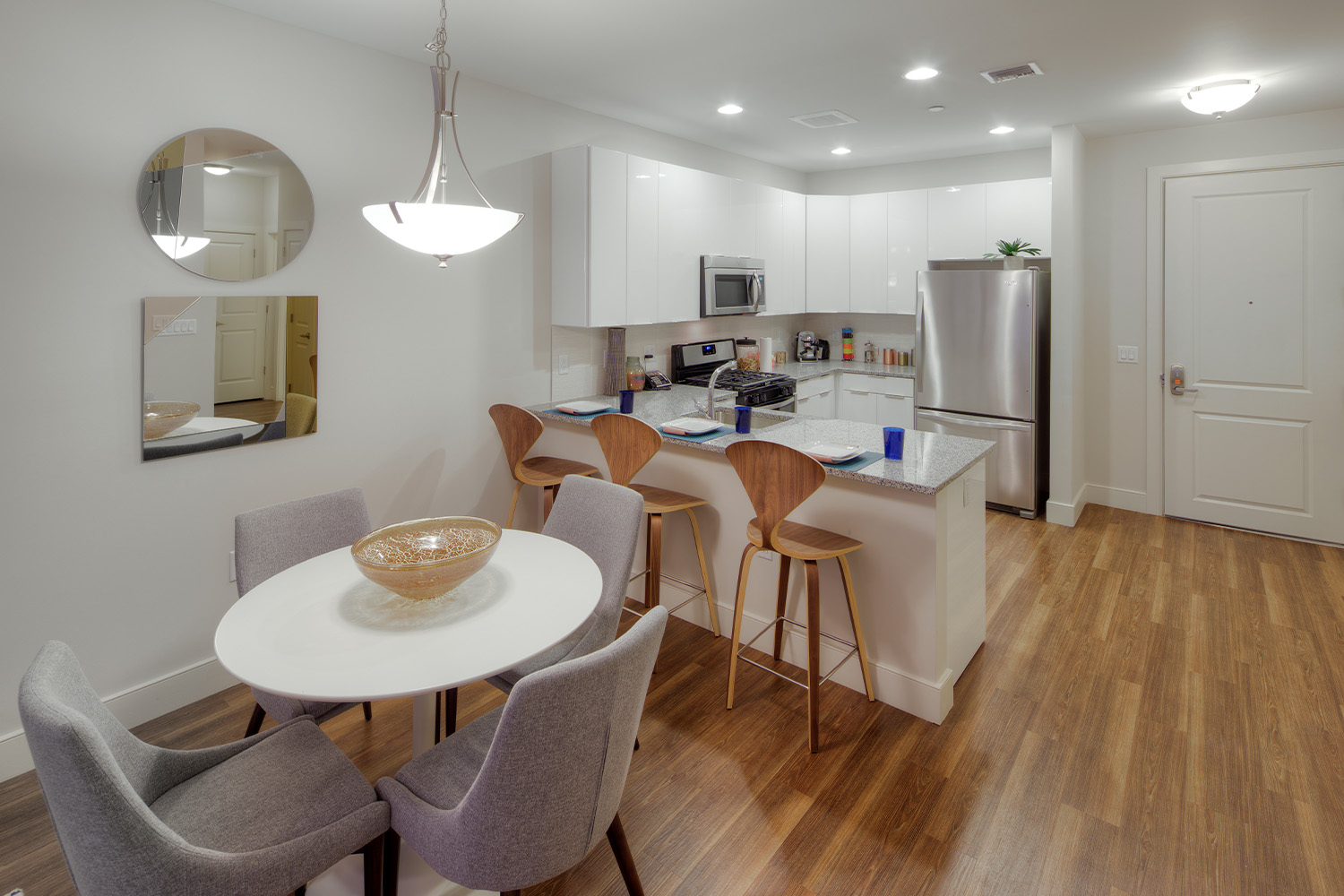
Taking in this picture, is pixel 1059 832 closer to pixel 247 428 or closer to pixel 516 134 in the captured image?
pixel 247 428

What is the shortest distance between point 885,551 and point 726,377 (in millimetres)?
2512

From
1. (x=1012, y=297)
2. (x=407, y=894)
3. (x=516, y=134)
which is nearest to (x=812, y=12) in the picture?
(x=516, y=134)

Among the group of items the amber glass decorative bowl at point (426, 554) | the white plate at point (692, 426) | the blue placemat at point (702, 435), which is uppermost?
the white plate at point (692, 426)

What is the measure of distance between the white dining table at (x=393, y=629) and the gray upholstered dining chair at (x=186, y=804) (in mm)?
248

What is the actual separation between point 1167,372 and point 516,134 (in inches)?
169

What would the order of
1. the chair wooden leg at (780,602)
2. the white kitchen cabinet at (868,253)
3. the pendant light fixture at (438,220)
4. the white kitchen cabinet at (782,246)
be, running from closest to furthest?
the pendant light fixture at (438,220) → the chair wooden leg at (780,602) → the white kitchen cabinet at (782,246) → the white kitchen cabinet at (868,253)

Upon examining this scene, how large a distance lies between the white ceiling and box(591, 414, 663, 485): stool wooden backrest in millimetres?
1553

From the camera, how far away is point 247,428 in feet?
8.84

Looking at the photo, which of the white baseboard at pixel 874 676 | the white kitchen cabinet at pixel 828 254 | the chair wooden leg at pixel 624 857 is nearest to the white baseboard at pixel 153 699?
the chair wooden leg at pixel 624 857

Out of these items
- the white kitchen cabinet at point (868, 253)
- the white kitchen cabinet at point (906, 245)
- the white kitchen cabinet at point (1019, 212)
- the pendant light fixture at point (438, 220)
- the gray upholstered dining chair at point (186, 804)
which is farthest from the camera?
the white kitchen cabinet at point (868, 253)

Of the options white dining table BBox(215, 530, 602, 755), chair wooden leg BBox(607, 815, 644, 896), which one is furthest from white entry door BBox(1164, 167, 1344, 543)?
chair wooden leg BBox(607, 815, 644, 896)

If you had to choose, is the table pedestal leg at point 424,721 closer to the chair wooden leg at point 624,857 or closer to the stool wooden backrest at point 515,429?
the chair wooden leg at point 624,857

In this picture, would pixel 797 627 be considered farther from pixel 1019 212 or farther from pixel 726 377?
pixel 1019 212

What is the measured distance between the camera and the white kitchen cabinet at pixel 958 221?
503cm
